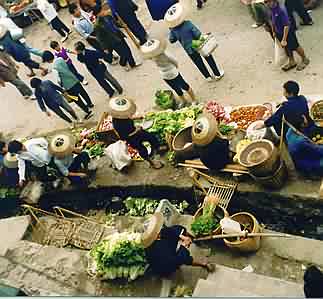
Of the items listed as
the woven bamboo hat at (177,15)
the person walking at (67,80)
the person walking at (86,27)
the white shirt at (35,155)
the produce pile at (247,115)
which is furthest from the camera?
the person walking at (86,27)

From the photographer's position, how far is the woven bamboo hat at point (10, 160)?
909 centimetres

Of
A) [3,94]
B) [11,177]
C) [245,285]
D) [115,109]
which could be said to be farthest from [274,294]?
[3,94]

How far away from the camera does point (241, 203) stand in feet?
26.0

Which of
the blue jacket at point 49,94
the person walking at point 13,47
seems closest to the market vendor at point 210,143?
the blue jacket at point 49,94

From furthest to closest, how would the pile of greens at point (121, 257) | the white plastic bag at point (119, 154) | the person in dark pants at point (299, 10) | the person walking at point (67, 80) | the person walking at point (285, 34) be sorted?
the person walking at point (67, 80), the person in dark pants at point (299, 10), the white plastic bag at point (119, 154), the person walking at point (285, 34), the pile of greens at point (121, 257)

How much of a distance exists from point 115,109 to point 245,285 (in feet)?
10.1

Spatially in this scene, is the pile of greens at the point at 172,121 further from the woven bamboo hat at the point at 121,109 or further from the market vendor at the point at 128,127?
the woven bamboo hat at the point at 121,109

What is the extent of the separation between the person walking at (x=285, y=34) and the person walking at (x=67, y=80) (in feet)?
12.1

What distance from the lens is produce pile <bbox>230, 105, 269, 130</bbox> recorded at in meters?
8.42

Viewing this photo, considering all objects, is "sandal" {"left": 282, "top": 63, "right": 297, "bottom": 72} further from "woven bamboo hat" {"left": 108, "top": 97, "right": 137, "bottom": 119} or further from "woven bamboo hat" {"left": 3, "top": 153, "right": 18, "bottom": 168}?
"woven bamboo hat" {"left": 3, "top": 153, "right": 18, "bottom": 168}

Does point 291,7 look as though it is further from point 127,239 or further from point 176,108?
point 127,239

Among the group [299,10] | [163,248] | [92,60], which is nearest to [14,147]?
[92,60]

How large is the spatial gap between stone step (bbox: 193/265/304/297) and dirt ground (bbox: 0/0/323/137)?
3.48 metres

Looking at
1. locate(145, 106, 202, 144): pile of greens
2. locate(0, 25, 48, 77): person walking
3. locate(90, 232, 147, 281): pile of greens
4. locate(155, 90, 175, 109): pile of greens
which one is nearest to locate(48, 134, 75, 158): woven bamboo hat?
locate(145, 106, 202, 144): pile of greens
